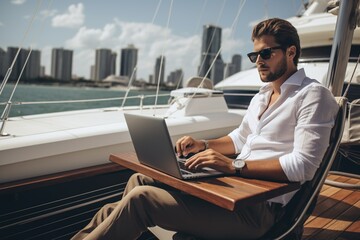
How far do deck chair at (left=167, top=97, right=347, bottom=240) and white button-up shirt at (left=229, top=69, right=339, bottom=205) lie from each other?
54mm

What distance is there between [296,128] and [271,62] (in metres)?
0.41

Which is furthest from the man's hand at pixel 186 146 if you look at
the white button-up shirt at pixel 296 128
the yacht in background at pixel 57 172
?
the yacht in background at pixel 57 172

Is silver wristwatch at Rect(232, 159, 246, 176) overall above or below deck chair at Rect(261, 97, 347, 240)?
above

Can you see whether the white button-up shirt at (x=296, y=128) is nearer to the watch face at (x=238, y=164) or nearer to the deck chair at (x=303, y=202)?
the deck chair at (x=303, y=202)

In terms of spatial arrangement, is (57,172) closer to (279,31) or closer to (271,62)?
(271,62)

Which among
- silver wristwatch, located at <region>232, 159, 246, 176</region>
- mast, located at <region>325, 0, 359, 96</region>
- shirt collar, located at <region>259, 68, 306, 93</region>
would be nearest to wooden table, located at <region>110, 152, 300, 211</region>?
silver wristwatch, located at <region>232, 159, 246, 176</region>

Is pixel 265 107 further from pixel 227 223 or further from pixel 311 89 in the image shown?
pixel 227 223

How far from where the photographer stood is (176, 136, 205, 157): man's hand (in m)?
1.85

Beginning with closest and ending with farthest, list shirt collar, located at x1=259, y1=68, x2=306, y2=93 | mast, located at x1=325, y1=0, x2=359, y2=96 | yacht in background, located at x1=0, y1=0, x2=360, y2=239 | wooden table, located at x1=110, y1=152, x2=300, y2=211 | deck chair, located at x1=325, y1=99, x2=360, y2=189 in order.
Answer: wooden table, located at x1=110, y1=152, x2=300, y2=211 < shirt collar, located at x1=259, y1=68, x2=306, y2=93 < yacht in background, located at x1=0, y1=0, x2=360, y2=239 < mast, located at x1=325, y1=0, x2=359, y2=96 < deck chair, located at x1=325, y1=99, x2=360, y2=189

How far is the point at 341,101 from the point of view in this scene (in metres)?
1.71

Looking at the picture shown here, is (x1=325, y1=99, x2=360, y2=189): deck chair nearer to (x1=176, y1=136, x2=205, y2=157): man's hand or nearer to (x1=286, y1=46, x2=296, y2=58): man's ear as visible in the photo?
(x1=286, y1=46, x2=296, y2=58): man's ear

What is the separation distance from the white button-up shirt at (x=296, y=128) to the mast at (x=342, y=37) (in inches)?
49.4

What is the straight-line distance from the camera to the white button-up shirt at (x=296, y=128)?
1.43 m

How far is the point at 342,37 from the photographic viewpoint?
2740 millimetres
